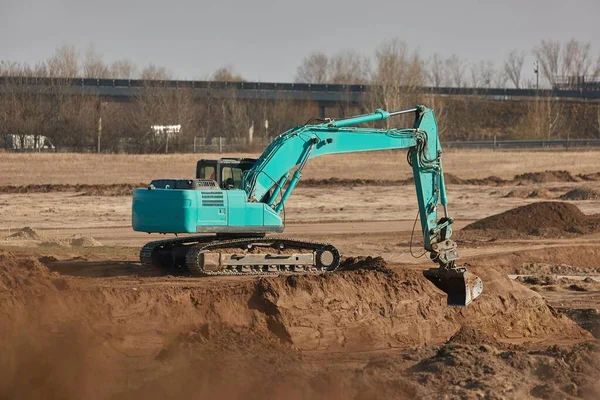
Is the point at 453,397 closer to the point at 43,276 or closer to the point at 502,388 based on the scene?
the point at 502,388

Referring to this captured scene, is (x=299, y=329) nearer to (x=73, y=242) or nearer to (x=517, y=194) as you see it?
(x=73, y=242)

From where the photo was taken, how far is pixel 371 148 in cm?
1959

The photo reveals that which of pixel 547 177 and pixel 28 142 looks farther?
pixel 28 142

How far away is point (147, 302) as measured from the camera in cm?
1609

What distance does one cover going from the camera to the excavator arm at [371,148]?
18.9 meters

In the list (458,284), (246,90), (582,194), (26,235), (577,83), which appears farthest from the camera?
(577,83)

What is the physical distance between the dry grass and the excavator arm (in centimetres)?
2957

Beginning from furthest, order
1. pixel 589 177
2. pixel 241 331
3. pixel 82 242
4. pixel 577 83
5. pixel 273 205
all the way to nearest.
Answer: pixel 577 83 → pixel 589 177 → pixel 82 242 → pixel 273 205 → pixel 241 331

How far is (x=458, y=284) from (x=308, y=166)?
35.5m

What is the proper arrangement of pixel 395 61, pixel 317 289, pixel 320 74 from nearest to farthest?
pixel 317 289 < pixel 395 61 < pixel 320 74

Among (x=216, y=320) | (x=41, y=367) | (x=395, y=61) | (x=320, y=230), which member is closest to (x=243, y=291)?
(x=216, y=320)

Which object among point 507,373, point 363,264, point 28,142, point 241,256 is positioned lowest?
point 507,373

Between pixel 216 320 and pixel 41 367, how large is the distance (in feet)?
11.2

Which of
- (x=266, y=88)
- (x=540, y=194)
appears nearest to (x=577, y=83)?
(x=266, y=88)
